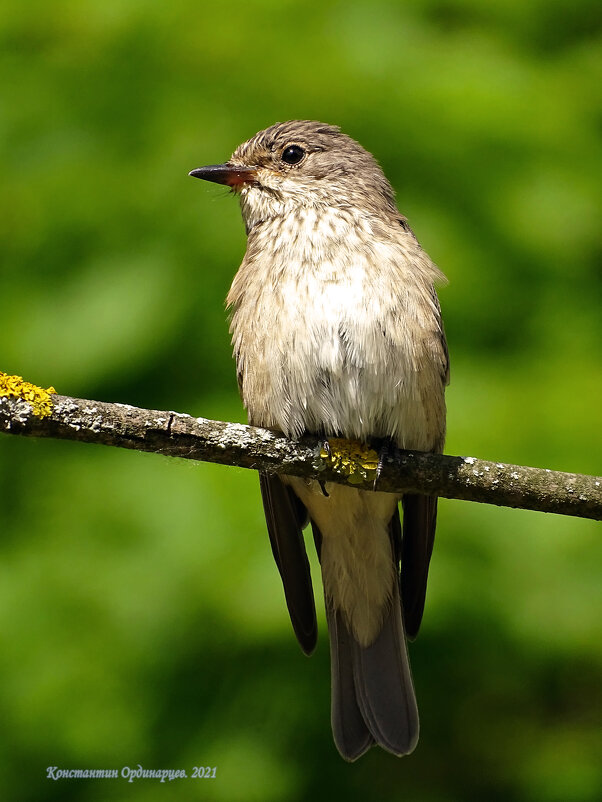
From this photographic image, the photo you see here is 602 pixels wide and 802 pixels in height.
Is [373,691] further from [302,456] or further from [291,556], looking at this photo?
[302,456]

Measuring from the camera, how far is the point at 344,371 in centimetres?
405

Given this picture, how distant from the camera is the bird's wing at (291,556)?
4.43 metres

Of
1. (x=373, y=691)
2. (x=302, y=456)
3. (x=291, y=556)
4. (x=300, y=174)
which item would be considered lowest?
(x=373, y=691)

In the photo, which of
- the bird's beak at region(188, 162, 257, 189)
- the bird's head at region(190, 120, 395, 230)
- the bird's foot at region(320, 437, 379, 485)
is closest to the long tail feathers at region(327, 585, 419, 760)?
the bird's foot at region(320, 437, 379, 485)

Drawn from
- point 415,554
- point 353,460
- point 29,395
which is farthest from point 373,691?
point 29,395

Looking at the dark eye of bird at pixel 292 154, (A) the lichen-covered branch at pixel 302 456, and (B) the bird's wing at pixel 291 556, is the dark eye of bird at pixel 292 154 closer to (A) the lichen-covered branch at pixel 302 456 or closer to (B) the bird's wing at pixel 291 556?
(B) the bird's wing at pixel 291 556

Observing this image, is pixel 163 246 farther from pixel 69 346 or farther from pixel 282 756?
pixel 282 756

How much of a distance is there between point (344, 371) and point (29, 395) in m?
1.25

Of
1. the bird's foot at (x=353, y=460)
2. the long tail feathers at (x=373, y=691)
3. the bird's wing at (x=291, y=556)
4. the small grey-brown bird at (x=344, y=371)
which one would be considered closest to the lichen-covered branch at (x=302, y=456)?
the bird's foot at (x=353, y=460)

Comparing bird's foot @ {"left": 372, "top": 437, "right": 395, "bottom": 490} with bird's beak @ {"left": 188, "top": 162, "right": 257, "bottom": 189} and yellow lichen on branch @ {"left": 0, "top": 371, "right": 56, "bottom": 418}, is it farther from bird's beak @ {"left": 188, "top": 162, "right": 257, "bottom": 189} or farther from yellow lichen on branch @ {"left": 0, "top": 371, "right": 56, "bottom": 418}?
bird's beak @ {"left": 188, "top": 162, "right": 257, "bottom": 189}

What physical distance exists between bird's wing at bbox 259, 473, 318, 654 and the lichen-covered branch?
735 millimetres

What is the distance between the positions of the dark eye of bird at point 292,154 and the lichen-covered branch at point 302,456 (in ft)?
4.96

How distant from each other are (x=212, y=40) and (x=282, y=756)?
144 inches

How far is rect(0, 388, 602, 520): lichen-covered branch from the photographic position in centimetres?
320
